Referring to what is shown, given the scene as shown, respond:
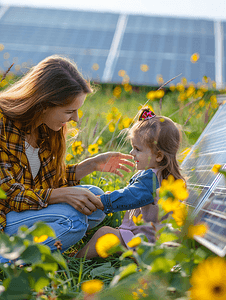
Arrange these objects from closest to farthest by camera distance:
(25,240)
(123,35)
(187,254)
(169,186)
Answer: (25,240)
(187,254)
(169,186)
(123,35)

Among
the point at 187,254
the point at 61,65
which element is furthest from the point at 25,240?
the point at 61,65

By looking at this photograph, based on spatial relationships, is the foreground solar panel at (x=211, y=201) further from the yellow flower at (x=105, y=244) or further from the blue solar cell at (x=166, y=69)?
the blue solar cell at (x=166, y=69)

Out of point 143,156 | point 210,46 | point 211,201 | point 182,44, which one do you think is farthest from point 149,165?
point 182,44

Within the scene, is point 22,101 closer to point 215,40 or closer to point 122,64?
point 122,64

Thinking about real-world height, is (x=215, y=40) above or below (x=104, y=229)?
above

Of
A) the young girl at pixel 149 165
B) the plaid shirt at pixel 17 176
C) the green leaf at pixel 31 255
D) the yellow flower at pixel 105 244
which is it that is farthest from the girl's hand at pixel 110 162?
the green leaf at pixel 31 255

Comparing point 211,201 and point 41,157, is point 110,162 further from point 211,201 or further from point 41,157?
point 211,201

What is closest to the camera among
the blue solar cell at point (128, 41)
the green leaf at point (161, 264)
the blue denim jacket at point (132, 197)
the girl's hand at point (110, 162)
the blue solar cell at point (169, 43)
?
the green leaf at point (161, 264)

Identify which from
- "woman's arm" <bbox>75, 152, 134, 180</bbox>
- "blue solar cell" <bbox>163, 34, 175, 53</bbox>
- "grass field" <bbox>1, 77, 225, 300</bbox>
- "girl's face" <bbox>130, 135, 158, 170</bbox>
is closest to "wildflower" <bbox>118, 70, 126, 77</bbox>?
"grass field" <bbox>1, 77, 225, 300</bbox>

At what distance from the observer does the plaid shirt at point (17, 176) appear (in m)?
1.44

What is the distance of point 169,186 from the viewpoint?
955mm

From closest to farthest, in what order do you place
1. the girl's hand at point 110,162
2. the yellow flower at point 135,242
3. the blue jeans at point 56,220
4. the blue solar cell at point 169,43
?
the yellow flower at point 135,242 < the blue jeans at point 56,220 < the girl's hand at point 110,162 < the blue solar cell at point 169,43

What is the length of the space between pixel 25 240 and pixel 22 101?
3.32 feet

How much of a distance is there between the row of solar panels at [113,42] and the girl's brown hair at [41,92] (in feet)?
15.6
